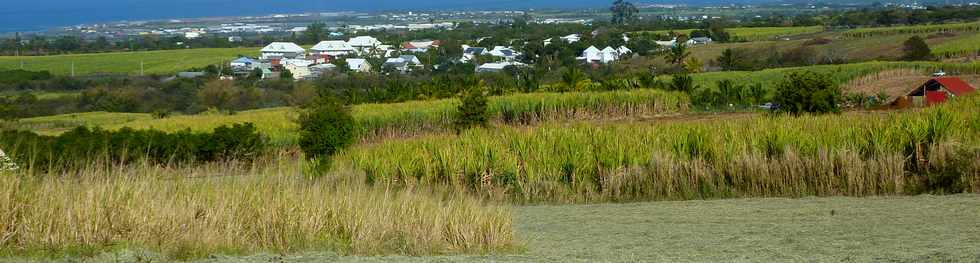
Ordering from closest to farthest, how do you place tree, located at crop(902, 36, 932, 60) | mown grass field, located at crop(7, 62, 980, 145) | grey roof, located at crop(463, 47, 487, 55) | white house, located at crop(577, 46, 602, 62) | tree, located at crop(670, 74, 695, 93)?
mown grass field, located at crop(7, 62, 980, 145), tree, located at crop(670, 74, 695, 93), tree, located at crop(902, 36, 932, 60), white house, located at crop(577, 46, 602, 62), grey roof, located at crop(463, 47, 487, 55)

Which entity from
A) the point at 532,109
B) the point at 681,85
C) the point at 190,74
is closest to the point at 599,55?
the point at 190,74

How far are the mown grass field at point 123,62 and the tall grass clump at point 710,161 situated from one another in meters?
79.7

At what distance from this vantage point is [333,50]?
121812 millimetres

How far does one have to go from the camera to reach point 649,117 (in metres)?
36.5

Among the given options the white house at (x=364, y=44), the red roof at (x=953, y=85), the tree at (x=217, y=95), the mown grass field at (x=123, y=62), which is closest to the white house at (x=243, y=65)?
the mown grass field at (x=123, y=62)

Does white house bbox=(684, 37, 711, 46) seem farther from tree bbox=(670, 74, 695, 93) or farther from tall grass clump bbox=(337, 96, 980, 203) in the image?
tall grass clump bbox=(337, 96, 980, 203)

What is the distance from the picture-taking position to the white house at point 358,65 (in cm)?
9802

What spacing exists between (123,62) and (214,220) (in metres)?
98.6

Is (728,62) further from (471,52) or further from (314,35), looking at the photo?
(314,35)

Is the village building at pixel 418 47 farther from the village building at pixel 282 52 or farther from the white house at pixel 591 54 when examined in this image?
the white house at pixel 591 54

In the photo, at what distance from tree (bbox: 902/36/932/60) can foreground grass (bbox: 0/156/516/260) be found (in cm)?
5591

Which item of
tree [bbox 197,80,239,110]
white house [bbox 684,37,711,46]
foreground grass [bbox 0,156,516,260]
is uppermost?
foreground grass [bbox 0,156,516,260]

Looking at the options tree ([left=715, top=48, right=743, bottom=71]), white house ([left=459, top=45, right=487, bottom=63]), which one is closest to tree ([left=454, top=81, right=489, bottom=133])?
tree ([left=715, top=48, right=743, bottom=71])

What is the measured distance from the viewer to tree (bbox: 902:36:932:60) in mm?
59875
